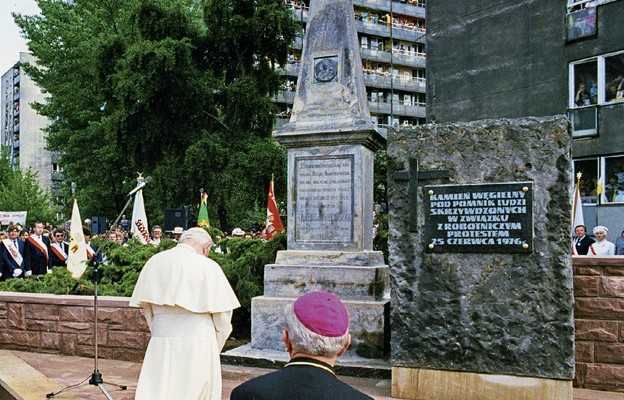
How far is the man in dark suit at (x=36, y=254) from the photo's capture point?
15.1m

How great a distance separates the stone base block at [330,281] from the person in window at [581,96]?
643 inches

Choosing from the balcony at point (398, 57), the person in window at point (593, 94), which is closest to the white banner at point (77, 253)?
the person in window at point (593, 94)

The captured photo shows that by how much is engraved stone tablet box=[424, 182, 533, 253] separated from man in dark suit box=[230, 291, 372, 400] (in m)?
3.85

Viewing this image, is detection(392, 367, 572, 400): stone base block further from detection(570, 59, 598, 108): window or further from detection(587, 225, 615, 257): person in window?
detection(570, 59, 598, 108): window

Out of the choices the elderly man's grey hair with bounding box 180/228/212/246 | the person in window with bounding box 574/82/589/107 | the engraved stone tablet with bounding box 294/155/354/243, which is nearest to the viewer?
the elderly man's grey hair with bounding box 180/228/212/246

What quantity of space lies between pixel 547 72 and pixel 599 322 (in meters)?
18.0

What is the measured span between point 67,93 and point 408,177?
31396 mm

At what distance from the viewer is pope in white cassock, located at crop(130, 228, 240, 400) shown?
5.41 metres

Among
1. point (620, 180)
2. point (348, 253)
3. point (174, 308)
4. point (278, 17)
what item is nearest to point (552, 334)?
point (348, 253)

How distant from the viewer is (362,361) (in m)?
7.28

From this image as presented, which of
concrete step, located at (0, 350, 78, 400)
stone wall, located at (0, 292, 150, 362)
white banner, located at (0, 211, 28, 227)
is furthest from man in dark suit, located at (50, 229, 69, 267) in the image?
white banner, located at (0, 211, 28, 227)

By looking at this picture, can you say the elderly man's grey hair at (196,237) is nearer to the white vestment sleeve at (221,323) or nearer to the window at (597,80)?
the white vestment sleeve at (221,323)

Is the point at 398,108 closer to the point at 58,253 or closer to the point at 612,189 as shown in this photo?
the point at 612,189

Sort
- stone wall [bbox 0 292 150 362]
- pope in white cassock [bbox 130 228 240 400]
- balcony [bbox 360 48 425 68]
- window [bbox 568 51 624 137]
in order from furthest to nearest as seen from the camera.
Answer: balcony [bbox 360 48 425 68]
window [bbox 568 51 624 137]
stone wall [bbox 0 292 150 362]
pope in white cassock [bbox 130 228 240 400]
